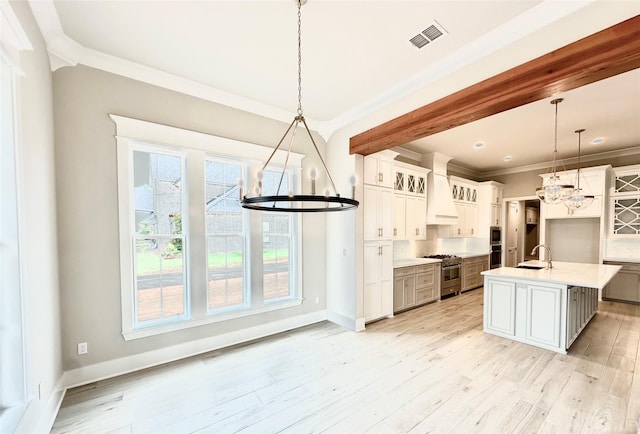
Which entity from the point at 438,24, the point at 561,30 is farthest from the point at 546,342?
the point at 438,24

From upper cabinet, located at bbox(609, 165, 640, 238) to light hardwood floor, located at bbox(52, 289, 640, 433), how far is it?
2.97 metres

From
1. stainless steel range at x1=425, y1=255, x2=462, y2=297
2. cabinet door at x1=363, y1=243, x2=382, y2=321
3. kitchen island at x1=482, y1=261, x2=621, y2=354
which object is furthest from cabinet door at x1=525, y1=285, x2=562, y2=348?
stainless steel range at x1=425, y1=255, x2=462, y2=297

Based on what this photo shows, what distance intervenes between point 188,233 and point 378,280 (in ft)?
9.51

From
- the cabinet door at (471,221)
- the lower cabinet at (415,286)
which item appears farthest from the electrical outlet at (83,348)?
the cabinet door at (471,221)

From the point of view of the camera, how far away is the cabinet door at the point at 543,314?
3.26 meters

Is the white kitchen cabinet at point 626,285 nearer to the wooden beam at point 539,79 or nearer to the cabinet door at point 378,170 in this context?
the cabinet door at point 378,170

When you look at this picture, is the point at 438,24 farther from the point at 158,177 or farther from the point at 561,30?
the point at 158,177

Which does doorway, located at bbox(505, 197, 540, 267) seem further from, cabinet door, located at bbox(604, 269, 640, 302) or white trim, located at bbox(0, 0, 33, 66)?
white trim, located at bbox(0, 0, 33, 66)

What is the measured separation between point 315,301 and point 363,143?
255 cm

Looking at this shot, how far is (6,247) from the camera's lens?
5.27ft

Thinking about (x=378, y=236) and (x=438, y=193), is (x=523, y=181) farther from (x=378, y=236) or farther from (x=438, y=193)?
(x=378, y=236)

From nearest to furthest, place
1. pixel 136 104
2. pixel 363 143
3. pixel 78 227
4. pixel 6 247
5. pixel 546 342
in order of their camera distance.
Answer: pixel 6 247 → pixel 78 227 → pixel 136 104 → pixel 546 342 → pixel 363 143

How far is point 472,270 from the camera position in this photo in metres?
6.48

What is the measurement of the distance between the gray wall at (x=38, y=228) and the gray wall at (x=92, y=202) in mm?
120
